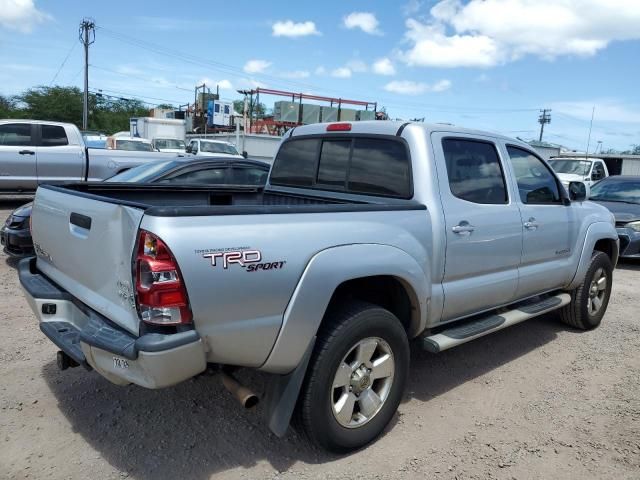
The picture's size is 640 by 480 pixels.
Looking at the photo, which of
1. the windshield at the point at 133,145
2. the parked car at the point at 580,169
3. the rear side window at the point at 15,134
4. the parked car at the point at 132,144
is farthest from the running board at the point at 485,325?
the windshield at the point at 133,145

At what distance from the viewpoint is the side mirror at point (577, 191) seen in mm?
4906

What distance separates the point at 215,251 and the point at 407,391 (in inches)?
87.4

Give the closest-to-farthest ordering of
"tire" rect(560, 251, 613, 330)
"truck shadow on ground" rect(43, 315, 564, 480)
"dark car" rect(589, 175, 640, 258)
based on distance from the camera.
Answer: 1. "truck shadow on ground" rect(43, 315, 564, 480)
2. "tire" rect(560, 251, 613, 330)
3. "dark car" rect(589, 175, 640, 258)

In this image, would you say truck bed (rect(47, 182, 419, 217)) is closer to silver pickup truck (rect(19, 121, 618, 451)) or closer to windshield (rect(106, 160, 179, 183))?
silver pickup truck (rect(19, 121, 618, 451))

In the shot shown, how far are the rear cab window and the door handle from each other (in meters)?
0.38

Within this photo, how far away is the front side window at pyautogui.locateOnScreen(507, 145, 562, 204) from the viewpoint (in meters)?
4.37

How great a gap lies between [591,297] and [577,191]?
1.26 metres

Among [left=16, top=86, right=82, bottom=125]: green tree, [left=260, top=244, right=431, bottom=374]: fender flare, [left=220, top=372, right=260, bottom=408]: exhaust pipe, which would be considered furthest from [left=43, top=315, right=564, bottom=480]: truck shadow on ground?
[left=16, top=86, right=82, bottom=125]: green tree

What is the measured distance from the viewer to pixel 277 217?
261 centimetres

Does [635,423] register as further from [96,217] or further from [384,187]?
[96,217]

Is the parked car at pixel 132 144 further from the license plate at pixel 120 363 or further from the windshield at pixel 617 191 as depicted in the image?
the license plate at pixel 120 363

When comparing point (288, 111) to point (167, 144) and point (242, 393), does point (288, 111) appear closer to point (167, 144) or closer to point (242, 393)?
point (167, 144)

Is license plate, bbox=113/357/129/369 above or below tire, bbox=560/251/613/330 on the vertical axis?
above

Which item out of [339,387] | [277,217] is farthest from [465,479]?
[277,217]
